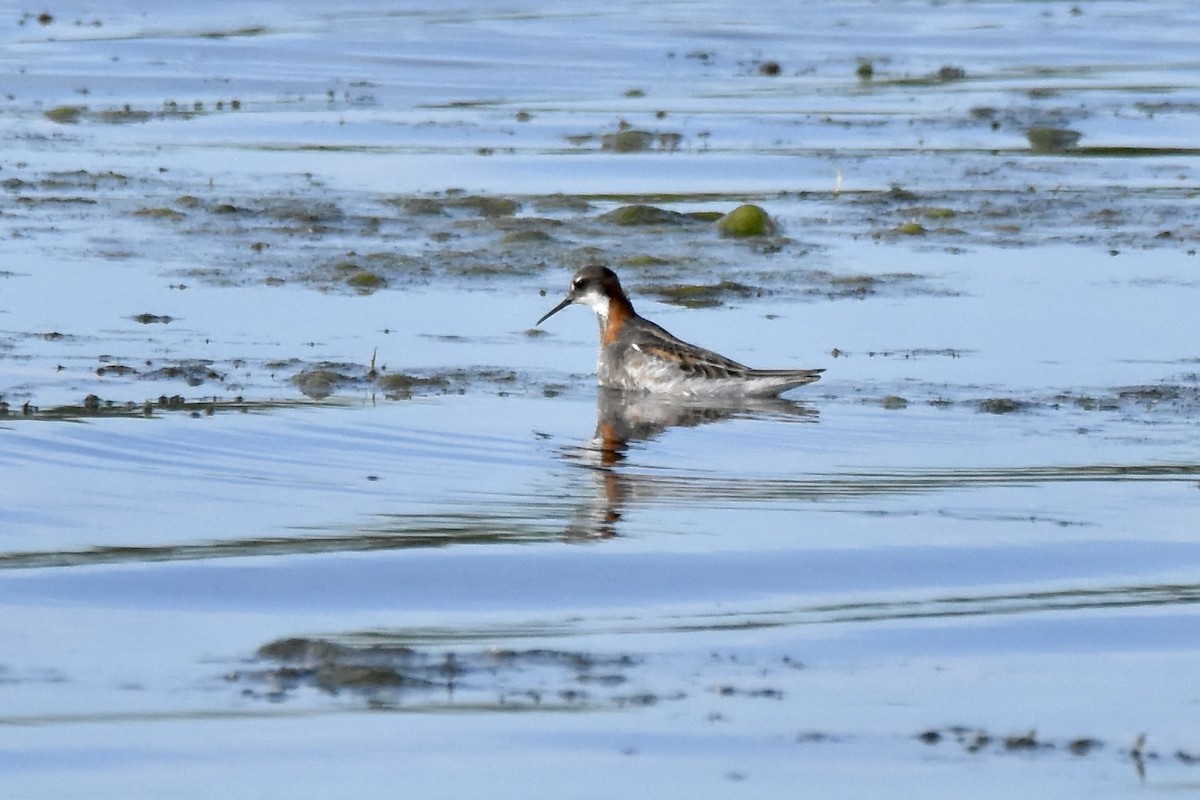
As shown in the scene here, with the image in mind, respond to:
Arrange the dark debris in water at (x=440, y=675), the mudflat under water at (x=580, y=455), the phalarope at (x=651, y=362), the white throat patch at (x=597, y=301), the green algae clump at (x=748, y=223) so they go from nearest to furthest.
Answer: the mudflat under water at (x=580, y=455)
the dark debris in water at (x=440, y=675)
the phalarope at (x=651, y=362)
the white throat patch at (x=597, y=301)
the green algae clump at (x=748, y=223)

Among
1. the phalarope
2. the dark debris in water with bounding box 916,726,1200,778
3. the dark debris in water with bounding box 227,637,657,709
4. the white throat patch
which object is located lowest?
the dark debris in water with bounding box 916,726,1200,778

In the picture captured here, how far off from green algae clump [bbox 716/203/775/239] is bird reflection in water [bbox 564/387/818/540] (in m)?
4.37

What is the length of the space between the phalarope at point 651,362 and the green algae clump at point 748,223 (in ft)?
10.9

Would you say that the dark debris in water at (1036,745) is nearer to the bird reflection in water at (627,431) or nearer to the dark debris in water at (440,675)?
the dark debris in water at (440,675)

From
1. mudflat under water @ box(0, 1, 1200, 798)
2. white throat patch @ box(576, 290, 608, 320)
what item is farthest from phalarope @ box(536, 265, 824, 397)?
mudflat under water @ box(0, 1, 1200, 798)

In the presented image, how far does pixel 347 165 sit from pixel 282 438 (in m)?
9.38

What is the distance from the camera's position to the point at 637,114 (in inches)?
916

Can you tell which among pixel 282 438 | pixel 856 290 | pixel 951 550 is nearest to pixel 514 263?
pixel 856 290

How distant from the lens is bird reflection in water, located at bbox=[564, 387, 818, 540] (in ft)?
30.0

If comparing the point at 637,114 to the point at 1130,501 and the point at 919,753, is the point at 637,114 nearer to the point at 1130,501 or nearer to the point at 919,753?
the point at 1130,501

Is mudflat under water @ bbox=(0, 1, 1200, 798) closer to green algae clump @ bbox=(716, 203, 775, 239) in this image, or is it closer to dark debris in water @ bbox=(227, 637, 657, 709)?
dark debris in water @ bbox=(227, 637, 657, 709)

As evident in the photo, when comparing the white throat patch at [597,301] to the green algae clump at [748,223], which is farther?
the green algae clump at [748,223]

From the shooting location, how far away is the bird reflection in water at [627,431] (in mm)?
9133

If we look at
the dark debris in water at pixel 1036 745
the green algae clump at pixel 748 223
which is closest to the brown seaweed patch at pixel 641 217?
the green algae clump at pixel 748 223
